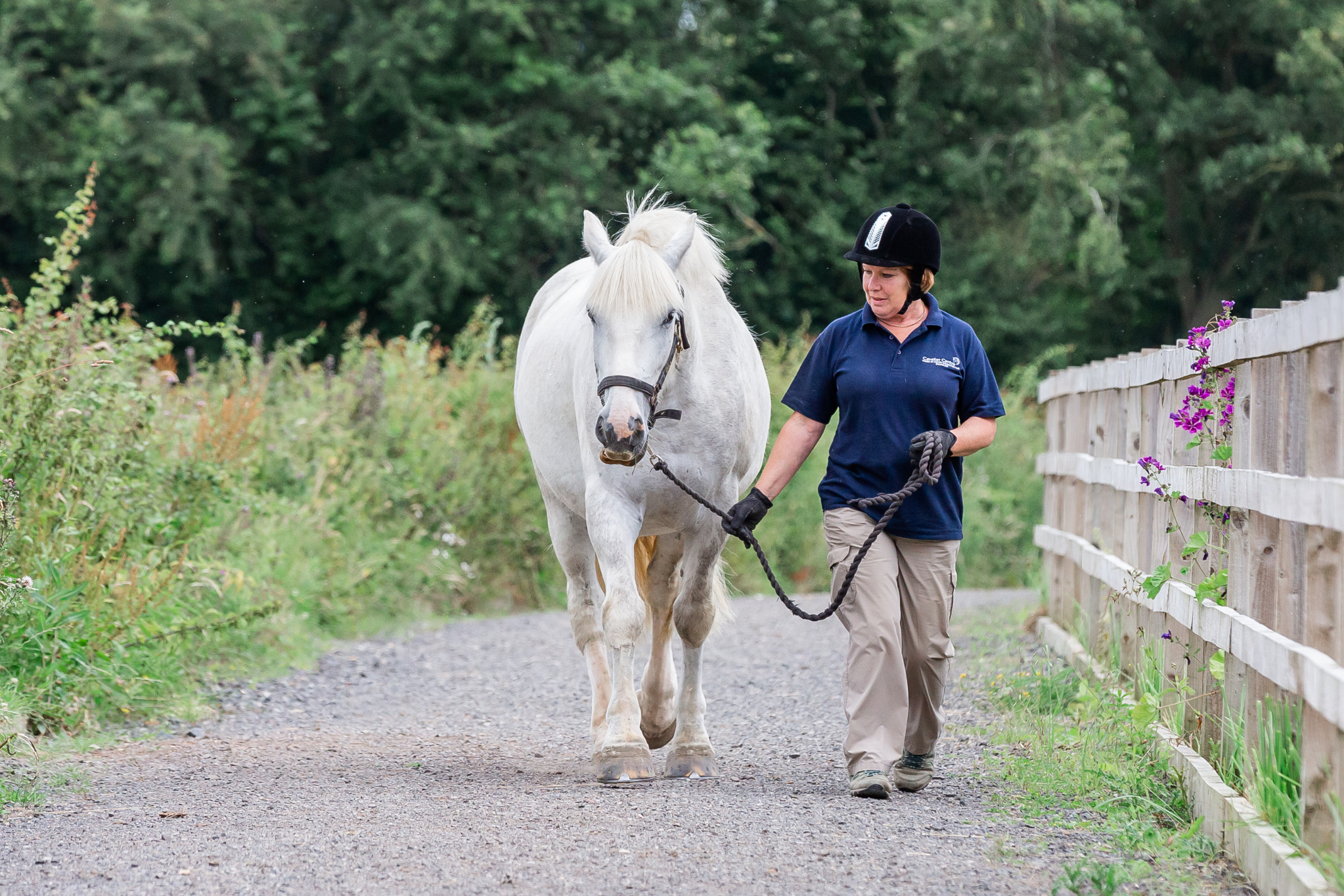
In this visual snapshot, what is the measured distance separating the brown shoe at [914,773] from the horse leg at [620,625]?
3.00 feet

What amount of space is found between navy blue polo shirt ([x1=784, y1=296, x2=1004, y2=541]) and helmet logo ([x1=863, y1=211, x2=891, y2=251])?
0.25 metres

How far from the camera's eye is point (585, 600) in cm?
580

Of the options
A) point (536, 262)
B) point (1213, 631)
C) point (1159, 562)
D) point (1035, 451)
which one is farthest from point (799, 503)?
point (536, 262)

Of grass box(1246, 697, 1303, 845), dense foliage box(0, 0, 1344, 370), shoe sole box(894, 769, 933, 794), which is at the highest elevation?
dense foliage box(0, 0, 1344, 370)

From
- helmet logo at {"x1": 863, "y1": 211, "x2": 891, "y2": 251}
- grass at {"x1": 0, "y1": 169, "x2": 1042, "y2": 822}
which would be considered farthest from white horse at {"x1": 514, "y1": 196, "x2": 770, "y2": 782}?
grass at {"x1": 0, "y1": 169, "x2": 1042, "y2": 822}

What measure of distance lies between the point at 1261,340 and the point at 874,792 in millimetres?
1945

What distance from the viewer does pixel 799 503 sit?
1368 centimetres

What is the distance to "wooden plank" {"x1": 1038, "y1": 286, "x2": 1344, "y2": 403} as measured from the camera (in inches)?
129

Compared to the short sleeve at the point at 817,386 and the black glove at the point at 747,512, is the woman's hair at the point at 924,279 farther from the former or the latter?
the black glove at the point at 747,512

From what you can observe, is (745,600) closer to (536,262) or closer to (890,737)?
(890,737)

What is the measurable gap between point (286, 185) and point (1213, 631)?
83.4 feet

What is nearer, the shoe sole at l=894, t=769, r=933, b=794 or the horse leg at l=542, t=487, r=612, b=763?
the shoe sole at l=894, t=769, r=933, b=794

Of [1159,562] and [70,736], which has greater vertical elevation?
[1159,562]

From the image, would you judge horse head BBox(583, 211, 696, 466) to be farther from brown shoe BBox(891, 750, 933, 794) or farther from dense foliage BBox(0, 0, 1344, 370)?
dense foliage BBox(0, 0, 1344, 370)
